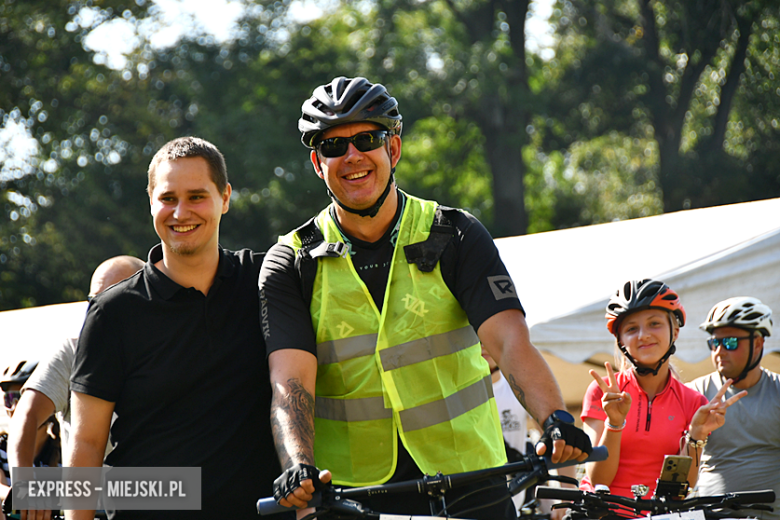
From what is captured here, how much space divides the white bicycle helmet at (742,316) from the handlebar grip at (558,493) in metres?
2.58

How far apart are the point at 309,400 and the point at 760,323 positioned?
3250 mm

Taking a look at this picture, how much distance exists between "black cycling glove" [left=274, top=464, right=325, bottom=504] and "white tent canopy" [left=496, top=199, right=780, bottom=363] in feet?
15.2

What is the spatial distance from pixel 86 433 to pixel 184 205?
0.92 m

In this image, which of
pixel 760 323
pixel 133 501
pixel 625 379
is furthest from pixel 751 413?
pixel 133 501

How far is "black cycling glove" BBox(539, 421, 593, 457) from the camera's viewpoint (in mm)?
2521

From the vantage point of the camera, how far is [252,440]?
3373 millimetres

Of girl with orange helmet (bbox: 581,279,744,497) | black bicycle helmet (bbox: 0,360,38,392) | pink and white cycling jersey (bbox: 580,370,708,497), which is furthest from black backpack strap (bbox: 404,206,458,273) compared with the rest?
black bicycle helmet (bbox: 0,360,38,392)

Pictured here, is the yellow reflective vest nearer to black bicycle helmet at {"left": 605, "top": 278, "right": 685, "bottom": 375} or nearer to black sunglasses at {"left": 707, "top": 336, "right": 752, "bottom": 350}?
black bicycle helmet at {"left": 605, "top": 278, "right": 685, "bottom": 375}

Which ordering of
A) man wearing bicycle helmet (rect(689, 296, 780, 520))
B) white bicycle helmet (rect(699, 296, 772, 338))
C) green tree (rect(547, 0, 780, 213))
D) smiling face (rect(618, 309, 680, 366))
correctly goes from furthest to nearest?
green tree (rect(547, 0, 780, 213)) < white bicycle helmet (rect(699, 296, 772, 338)) < man wearing bicycle helmet (rect(689, 296, 780, 520)) < smiling face (rect(618, 309, 680, 366))

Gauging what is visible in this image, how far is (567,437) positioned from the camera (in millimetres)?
2521

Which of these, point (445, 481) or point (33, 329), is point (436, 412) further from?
point (33, 329)

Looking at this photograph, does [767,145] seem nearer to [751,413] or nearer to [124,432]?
[751,413]

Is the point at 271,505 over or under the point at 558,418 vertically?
under

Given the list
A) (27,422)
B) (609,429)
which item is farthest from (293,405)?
(27,422)
